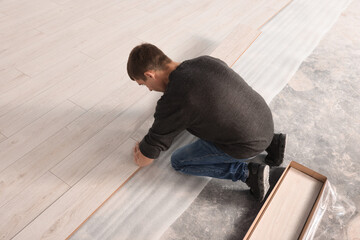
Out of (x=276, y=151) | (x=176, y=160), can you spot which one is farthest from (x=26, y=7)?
(x=276, y=151)

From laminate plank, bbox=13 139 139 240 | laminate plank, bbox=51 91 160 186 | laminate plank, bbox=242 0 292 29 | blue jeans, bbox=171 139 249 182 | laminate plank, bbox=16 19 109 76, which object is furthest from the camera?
laminate plank, bbox=242 0 292 29

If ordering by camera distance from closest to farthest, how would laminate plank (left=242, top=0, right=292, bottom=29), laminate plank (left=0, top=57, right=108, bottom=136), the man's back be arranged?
the man's back, laminate plank (left=0, top=57, right=108, bottom=136), laminate plank (left=242, top=0, right=292, bottom=29)

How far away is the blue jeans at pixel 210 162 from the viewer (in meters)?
1.54

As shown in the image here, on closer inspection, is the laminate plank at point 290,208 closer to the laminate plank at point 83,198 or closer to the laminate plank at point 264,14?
the laminate plank at point 83,198

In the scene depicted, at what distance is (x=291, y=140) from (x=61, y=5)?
2375 mm

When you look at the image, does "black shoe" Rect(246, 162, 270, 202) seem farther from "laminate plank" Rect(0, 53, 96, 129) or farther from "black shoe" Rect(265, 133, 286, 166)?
"laminate plank" Rect(0, 53, 96, 129)

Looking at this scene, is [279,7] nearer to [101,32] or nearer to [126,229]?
[101,32]

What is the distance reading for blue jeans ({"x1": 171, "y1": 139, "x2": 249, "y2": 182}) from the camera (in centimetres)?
154

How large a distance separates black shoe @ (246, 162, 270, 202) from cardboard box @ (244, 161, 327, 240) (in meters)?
0.05

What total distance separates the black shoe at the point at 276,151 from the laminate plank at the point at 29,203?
1.15m

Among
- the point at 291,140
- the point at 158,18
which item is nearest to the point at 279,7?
the point at 158,18

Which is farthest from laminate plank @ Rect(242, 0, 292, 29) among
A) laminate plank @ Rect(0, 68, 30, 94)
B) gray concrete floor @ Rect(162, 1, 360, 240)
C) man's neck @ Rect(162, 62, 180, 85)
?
laminate plank @ Rect(0, 68, 30, 94)

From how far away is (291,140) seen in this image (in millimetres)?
1923

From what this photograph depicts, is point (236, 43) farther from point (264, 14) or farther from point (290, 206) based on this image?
point (290, 206)
